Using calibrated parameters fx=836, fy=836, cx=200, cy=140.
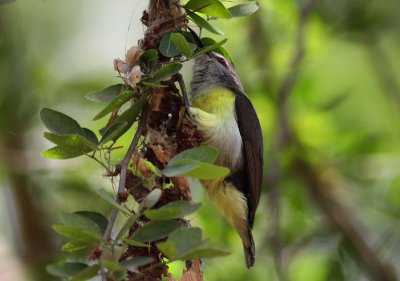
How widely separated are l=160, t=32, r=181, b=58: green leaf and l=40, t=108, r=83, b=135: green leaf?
0.48 meters

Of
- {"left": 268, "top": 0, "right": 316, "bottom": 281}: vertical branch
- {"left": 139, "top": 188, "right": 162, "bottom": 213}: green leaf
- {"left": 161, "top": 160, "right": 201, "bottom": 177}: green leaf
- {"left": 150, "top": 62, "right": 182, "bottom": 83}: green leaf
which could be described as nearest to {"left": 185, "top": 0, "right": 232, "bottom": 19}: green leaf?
{"left": 150, "top": 62, "right": 182, "bottom": 83}: green leaf

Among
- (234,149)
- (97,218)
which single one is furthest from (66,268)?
(234,149)

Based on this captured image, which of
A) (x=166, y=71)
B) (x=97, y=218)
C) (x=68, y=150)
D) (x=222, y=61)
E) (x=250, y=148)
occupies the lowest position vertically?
(x=250, y=148)

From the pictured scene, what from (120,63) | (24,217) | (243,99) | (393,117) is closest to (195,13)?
(120,63)

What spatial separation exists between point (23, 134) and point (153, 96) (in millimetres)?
2254

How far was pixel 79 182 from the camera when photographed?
498cm

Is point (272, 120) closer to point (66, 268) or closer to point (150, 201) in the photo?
point (150, 201)

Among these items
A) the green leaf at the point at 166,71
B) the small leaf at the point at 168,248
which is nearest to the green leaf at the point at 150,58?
the green leaf at the point at 166,71

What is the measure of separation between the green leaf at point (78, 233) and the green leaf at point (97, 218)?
85mm

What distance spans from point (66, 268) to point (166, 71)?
762 millimetres

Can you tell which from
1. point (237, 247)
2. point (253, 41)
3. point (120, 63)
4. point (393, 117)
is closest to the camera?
point (120, 63)

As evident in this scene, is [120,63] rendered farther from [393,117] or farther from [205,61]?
[393,117]

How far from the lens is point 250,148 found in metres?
4.11

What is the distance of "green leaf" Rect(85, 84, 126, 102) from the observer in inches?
108
